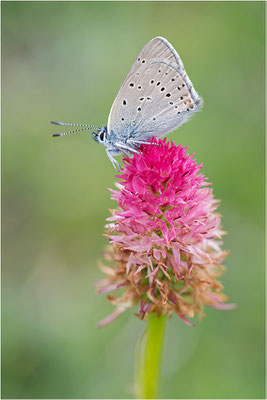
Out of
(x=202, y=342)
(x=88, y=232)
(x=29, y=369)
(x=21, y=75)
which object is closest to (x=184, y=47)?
(x=21, y=75)

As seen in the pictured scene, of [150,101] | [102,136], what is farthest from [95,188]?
[150,101]

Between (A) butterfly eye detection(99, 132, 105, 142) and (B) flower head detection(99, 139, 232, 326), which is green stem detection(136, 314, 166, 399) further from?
(A) butterfly eye detection(99, 132, 105, 142)

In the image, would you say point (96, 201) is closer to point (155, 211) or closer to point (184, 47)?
point (184, 47)

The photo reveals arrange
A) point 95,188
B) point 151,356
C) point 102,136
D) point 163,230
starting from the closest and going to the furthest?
point 163,230, point 151,356, point 102,136, point 95,188

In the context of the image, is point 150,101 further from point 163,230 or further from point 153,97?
point 163,230

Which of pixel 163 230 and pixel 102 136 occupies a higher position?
pixel 102 136

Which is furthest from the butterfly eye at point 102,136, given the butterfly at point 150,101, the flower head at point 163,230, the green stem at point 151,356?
the green stem at point 151,356

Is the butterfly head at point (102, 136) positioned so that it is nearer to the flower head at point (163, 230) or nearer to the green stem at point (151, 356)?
the flower head at point (163, 230)
